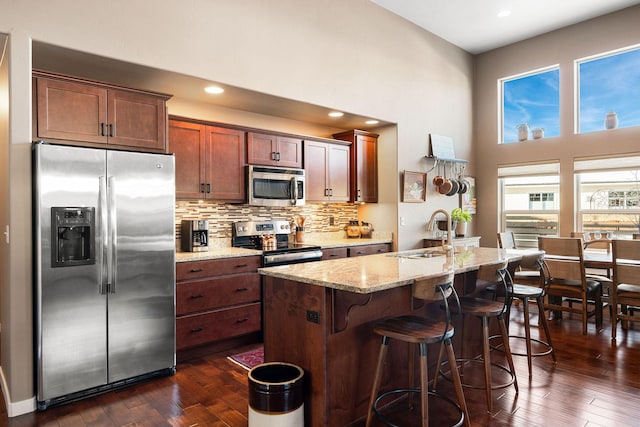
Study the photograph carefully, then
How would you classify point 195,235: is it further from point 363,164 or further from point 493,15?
point 493,15

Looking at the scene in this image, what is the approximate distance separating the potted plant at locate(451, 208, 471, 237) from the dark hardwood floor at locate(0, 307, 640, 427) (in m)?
2.71

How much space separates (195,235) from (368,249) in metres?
2.18

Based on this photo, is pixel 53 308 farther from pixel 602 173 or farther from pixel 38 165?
pixel 602 173

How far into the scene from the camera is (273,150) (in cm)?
458

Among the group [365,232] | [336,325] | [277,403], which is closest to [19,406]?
[277,403]

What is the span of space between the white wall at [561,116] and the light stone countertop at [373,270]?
324 cm

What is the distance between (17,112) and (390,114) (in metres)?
3.96

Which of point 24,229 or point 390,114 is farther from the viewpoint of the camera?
point 390,114

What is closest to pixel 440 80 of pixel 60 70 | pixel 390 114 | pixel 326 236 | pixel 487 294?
pixel 390 114

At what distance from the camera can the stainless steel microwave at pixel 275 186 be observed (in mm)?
4367

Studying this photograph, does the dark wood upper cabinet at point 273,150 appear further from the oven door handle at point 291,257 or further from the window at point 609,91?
the window at point 609,91

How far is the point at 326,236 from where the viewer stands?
555cm

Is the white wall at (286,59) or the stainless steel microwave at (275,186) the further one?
the stainless steel microwave at (275,186)

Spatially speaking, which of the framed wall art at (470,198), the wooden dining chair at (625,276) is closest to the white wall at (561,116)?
the framed wall art at (470,198)
